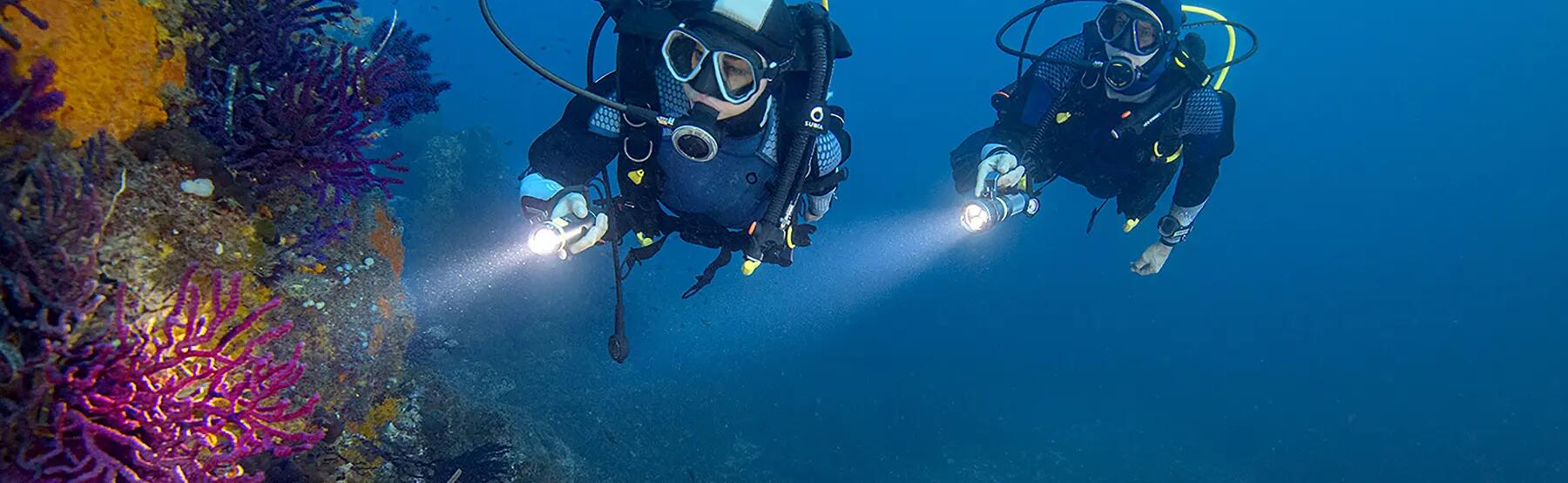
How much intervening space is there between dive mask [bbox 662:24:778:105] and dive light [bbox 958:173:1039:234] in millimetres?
2471

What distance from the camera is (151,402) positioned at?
2.32 meters

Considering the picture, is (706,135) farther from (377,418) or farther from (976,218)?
(377,418)

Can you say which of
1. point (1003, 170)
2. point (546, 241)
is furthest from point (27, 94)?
point (1003, 170)

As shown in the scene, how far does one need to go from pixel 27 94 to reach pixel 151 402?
45.2 inches

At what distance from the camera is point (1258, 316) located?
122 ft

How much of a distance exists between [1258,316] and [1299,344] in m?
5.89

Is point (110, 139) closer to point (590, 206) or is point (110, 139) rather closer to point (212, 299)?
point (212, 299)

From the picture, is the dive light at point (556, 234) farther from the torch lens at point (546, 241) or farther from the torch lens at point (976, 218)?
the torch lens at point (976, 218)

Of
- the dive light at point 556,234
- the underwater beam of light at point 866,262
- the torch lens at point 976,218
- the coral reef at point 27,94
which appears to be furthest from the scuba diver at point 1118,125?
the underwater beam of light at point 866,262

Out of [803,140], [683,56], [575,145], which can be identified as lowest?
[803,140]

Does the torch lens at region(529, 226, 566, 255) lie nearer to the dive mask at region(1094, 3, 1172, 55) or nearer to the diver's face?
the diver's face

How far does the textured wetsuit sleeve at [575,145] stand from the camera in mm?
4188

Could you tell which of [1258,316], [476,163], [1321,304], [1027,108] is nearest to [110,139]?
[1027,108]

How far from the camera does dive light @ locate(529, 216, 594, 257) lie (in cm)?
352
